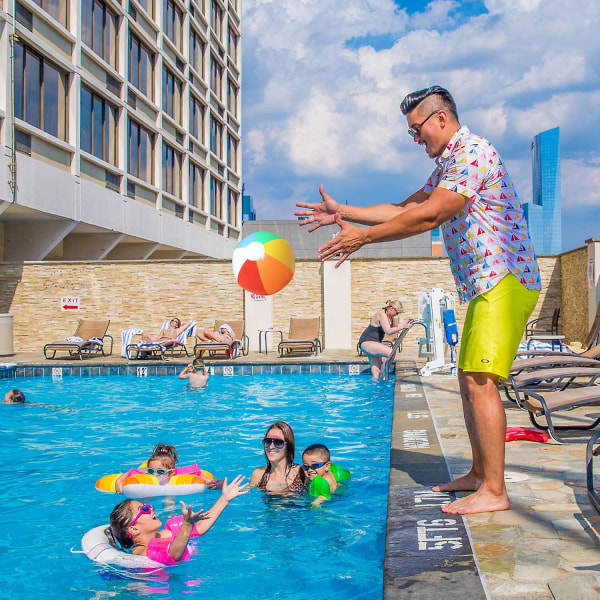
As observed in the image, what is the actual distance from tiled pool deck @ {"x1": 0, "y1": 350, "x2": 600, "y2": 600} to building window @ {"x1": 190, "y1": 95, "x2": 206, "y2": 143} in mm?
28060

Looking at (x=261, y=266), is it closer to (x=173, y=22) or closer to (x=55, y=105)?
(x=55, y=105)

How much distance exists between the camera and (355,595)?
11.6 ft

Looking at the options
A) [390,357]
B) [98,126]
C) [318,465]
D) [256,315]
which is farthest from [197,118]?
[318,465]

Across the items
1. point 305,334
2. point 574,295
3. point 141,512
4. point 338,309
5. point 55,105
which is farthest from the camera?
point 55,105

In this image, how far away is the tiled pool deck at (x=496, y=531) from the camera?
7.70 feet

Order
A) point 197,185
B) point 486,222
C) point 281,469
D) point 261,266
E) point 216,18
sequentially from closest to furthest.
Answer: point 486,222 < point 281,469 < point 261,266 < point 197,185 < point 216,18

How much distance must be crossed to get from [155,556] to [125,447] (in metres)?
3.68

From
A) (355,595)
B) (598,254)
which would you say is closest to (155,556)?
(355,595)

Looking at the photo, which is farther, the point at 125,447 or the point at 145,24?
the point at 145,24

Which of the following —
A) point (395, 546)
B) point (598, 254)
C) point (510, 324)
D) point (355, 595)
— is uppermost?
point (598, 254)

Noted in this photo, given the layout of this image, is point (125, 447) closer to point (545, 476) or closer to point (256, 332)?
point (545, 476)

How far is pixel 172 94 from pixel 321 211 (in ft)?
89.0

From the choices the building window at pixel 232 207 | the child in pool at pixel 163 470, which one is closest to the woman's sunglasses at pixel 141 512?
the child in pool at pixel 163 470

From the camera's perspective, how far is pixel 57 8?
18.4m
